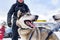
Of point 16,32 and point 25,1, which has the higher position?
point 25,1

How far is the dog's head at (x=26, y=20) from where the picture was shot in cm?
307

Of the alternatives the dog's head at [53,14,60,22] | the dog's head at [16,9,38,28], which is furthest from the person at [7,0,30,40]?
the dog's head at [53,14,60,22]

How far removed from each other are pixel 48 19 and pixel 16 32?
19.4 inches

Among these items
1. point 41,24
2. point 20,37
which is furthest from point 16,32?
point 41,24

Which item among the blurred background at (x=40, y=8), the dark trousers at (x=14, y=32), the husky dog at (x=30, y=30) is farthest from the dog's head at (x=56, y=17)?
the dark trousers at (x=14, y=32)

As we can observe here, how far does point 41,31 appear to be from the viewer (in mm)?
3094

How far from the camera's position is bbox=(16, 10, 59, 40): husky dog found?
121 inches

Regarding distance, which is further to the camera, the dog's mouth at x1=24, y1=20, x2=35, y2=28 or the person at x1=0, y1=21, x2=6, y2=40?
the person at x1=0, y1=21, x2=6, y2=40

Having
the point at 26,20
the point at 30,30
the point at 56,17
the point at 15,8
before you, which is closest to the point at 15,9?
the point at 15,8

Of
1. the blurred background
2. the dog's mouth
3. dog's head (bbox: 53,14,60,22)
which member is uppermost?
the blurred background

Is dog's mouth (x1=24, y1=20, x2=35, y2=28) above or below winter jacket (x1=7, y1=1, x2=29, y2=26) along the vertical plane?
below

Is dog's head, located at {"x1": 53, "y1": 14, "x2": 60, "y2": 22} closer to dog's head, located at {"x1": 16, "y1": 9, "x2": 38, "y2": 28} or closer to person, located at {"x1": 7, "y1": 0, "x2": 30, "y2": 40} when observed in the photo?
dog's head, located at {"x1": 16, "y1": 9, "x2": 38, "y2": 28}

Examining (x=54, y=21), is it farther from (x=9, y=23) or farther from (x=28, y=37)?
(x=9, y=23)

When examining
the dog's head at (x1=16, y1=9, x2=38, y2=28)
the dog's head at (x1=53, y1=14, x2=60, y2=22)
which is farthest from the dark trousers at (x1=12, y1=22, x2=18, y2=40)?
the dog's head at (x1=53, y1=14, x2=60, y2=22)
